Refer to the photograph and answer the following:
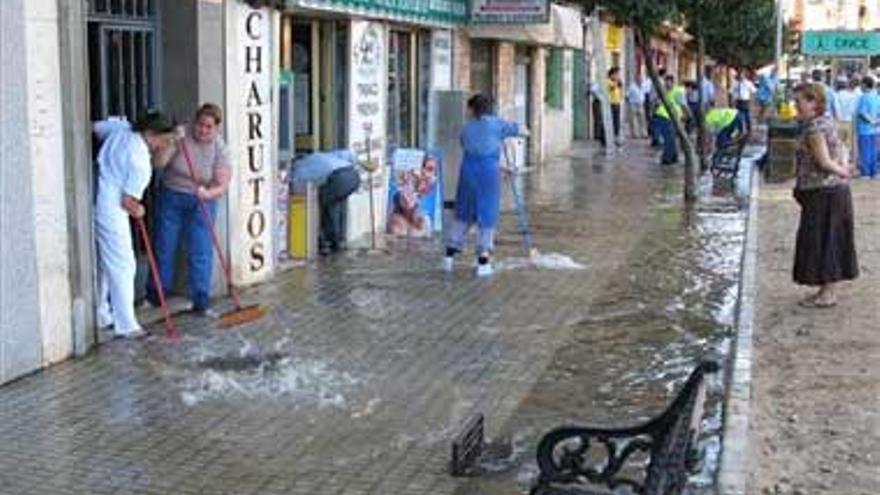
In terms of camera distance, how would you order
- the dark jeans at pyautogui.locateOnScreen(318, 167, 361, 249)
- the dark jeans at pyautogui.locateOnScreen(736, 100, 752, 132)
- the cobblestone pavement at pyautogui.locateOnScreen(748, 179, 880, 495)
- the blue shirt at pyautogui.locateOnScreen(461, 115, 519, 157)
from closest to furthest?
the cobblestone pavement at pyautogui.locateOnScreen(748, 179, 880, 495) < the blue shirt at pyautogui.locateOnScreen(461, 115, 519, 157) < the dark jeans at pyautogui.locateOnScreen(318, 167, 361, 249) < the dark jeans at pyautogui.locateOnScreen(736, 100, 752, 132)

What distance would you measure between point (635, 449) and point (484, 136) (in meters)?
6.39

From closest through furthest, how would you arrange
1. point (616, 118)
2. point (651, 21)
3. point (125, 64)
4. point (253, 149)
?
1. point (125, 64)
2. point (253, 149)
3. point (651, 21)
4. point (616, 118)

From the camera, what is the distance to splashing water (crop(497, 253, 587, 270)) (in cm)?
1232

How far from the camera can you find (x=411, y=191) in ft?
47.3

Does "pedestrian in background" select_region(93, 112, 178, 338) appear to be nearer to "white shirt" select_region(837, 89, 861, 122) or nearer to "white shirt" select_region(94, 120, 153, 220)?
"white shirt" select_region(94, 120, 153, 220)

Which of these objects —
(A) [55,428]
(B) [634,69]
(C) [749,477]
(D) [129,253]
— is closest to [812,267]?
(C) [749,477]

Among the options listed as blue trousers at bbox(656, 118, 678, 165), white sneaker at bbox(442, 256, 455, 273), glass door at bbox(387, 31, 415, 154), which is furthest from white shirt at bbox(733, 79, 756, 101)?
white sneaker at bbox(442, 256, 455, 273)

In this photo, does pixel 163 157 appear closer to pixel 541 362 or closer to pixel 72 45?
pixel 72 45

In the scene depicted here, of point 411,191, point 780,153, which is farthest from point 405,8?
point 780,153

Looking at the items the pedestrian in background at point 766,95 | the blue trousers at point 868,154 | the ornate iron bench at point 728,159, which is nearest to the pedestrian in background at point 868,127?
the blue trousers at point 868,154

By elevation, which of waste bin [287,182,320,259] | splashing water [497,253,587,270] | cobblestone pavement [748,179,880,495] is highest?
waste bin [287,182,320,259]

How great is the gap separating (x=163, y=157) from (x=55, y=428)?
2931 millimetres

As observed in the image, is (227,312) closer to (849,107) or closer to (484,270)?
(484,270)

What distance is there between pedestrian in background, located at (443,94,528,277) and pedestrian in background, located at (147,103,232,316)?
261cm
